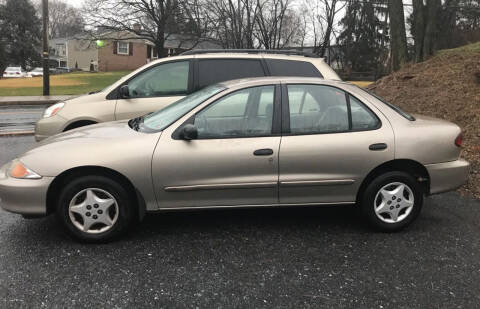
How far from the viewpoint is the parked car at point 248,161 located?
364 centimetres

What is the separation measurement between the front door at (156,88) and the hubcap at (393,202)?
3455mm

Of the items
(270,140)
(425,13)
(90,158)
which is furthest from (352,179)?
(425,13)

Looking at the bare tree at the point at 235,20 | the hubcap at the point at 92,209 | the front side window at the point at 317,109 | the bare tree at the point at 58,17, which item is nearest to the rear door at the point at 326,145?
the front side window at the point at 317,109

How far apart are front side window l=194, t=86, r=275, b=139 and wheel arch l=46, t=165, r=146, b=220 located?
773 millimetres

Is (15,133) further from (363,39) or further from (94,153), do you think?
(363,39)

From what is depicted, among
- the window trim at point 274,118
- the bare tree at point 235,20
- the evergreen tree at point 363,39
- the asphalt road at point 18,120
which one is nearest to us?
the window trim at point 274,118

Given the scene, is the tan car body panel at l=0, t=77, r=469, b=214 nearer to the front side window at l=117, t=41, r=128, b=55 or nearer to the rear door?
the rear door

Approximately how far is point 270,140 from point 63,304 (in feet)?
6.98

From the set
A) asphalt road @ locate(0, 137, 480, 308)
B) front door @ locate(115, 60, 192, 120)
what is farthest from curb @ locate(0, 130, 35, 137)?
asphalt road @ locate(0, 137, 480, 308)

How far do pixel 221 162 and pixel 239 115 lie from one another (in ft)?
1.70

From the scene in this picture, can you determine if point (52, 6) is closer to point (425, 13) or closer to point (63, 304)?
point (425, 13)

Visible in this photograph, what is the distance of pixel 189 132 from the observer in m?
3.67

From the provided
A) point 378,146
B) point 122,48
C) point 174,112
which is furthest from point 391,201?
point 122,48

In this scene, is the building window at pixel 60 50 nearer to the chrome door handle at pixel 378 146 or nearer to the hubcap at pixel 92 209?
the hubcap at pixel 92 209
